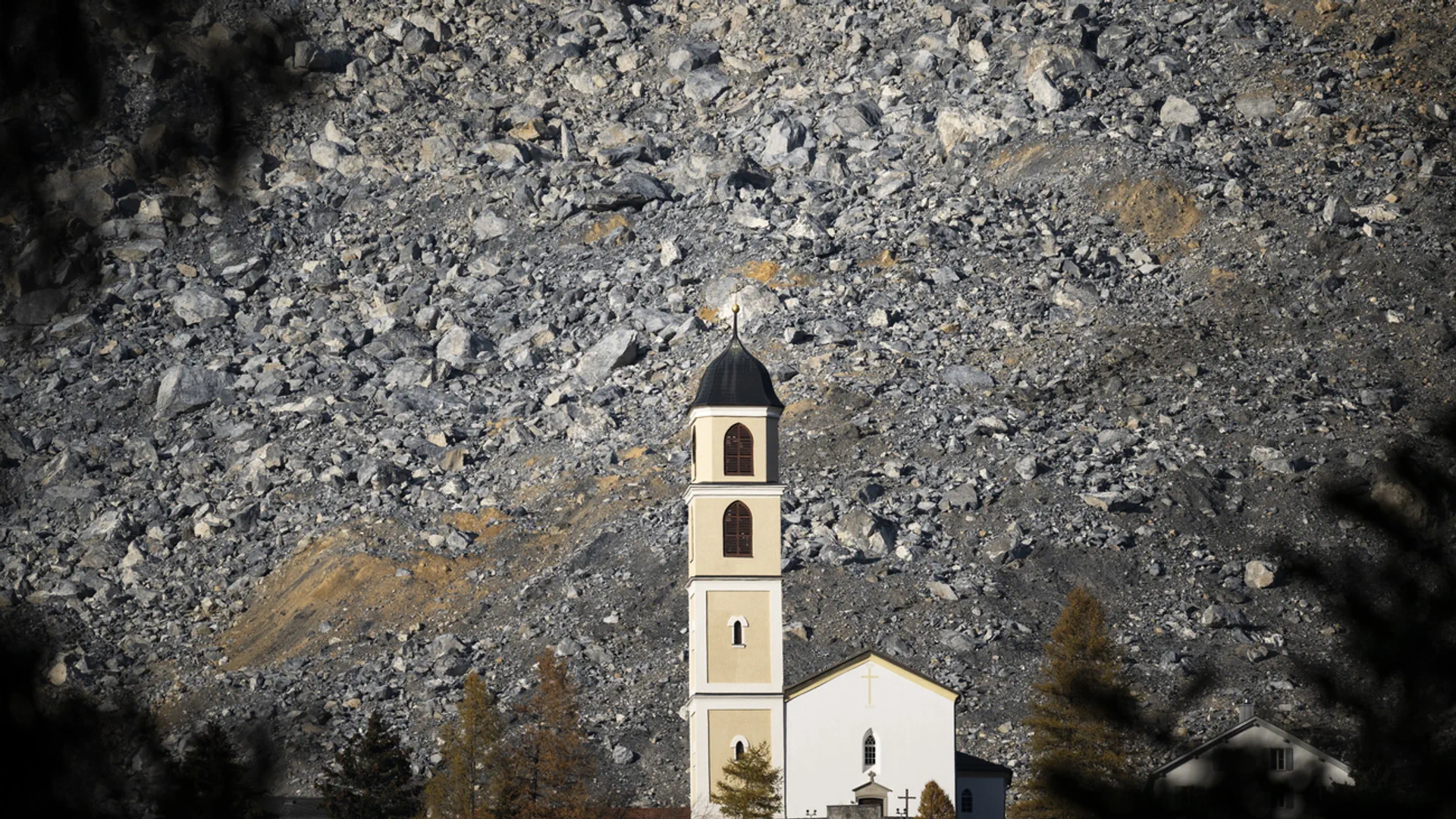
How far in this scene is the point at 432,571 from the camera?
7194 centimetres

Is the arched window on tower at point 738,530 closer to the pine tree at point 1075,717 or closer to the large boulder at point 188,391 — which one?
the pine tree at point 1075,717

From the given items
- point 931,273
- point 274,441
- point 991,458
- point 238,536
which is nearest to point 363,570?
point 238,536

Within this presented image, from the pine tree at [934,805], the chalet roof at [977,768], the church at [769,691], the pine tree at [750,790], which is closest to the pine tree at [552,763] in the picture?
the church at [769,691]

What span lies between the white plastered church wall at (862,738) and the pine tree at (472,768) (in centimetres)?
631

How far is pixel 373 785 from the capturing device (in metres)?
47.0

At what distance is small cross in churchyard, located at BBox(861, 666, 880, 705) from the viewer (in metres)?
46.8

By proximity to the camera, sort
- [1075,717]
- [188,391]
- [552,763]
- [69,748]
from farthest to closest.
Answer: [188,391] → [552,763] → [1075,717] → [69,748]

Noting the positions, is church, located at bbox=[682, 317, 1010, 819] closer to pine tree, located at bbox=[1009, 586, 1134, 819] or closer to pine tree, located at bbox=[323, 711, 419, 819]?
pine tree, located at bbox=[1009, 586, 1134, 819]

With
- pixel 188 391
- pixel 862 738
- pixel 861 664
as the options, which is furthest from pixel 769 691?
pixel 188 391

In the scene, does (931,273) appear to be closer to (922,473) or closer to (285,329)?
(922,473)

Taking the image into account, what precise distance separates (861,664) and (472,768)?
29.5 feet

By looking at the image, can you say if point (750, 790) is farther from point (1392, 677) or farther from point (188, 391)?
point (188, 391)

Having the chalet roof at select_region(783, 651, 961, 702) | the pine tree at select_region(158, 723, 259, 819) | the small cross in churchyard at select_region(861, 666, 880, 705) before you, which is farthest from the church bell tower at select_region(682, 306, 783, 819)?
the pine tree at select_region(158, 723, 259, 819)

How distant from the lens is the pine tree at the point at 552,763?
4556 centimetres
